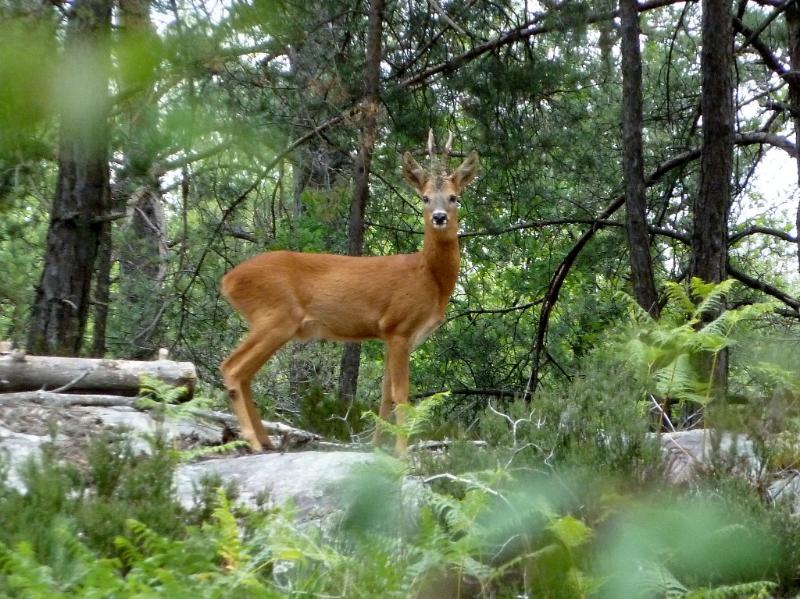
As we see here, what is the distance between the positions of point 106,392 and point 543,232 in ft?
29.3

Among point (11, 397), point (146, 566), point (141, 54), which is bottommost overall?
point (146, 566)

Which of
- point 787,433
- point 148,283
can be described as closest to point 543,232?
point 148,283

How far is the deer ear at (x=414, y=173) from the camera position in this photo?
8.54 meters

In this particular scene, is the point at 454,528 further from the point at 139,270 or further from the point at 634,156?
the point at 139,270

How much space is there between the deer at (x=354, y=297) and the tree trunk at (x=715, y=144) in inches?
93.7

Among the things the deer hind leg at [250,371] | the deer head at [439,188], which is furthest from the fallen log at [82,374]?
the deer head at [439,188]

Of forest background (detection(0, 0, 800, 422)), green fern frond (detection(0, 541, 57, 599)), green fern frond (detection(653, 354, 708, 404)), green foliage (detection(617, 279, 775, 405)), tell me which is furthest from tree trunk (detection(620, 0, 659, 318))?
green fern frond (detection(0, 541, 57, 599))

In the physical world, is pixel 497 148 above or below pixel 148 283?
above

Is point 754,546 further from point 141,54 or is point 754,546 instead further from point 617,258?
point 617,258

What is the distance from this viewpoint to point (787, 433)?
17.5ft

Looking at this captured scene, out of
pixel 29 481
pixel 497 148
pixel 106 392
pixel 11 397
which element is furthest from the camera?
pixel 497 148

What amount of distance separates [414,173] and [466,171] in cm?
43

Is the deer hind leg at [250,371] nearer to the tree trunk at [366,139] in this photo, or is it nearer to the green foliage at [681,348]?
the tree trunk at [366,139]

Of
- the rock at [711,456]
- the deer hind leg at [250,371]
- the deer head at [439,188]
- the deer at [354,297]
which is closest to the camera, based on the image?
the rock at [711,456]
